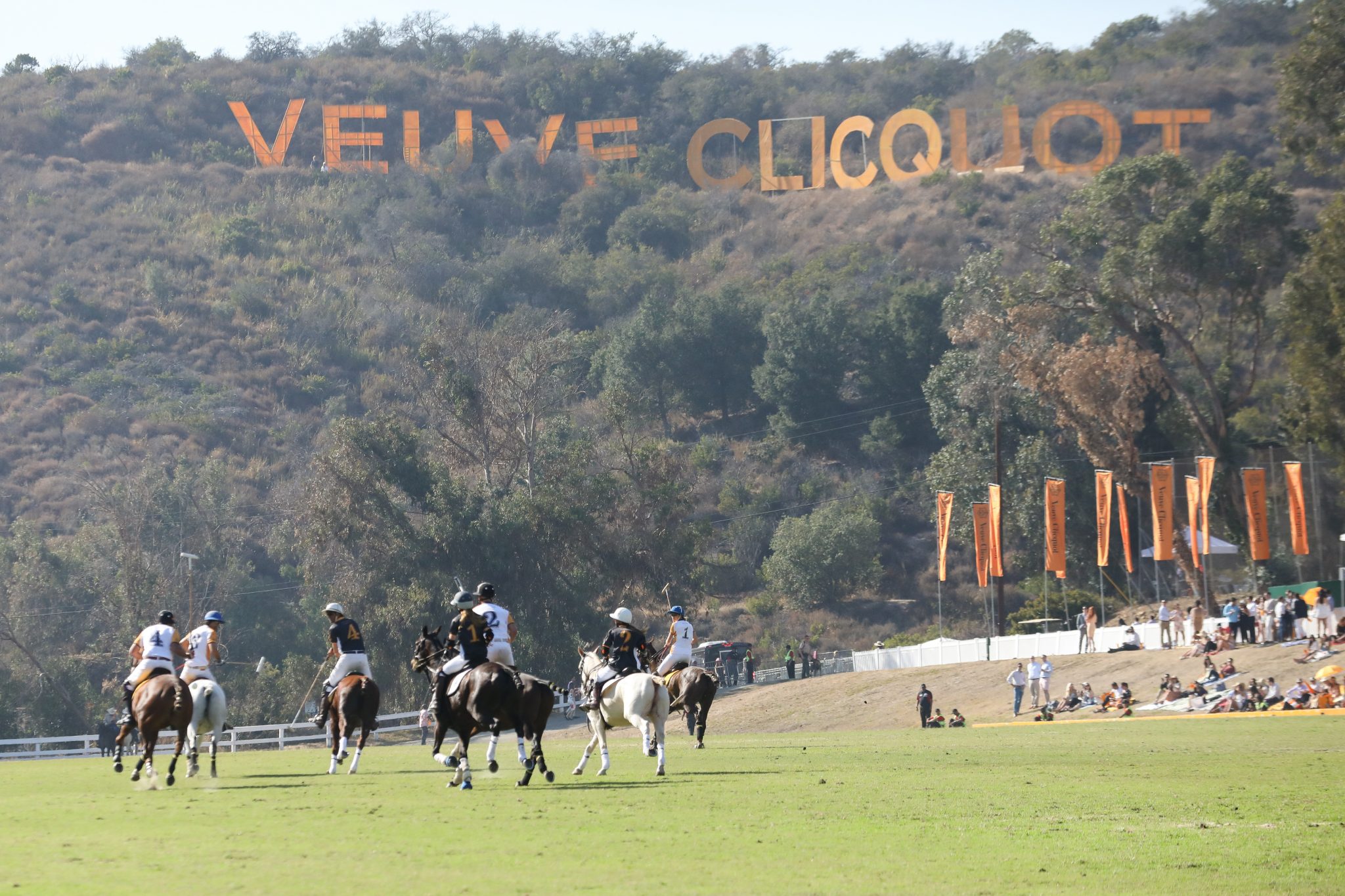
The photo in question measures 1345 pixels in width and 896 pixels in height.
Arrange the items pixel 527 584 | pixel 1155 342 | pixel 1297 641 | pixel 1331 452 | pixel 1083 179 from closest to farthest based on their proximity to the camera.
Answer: pixel 1297 641 < pixel 1331 452 < pixel 527 584 < pixel 1155 342 < pixel 1083 179

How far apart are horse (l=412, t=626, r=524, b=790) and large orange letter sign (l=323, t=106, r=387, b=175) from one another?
4789 inches

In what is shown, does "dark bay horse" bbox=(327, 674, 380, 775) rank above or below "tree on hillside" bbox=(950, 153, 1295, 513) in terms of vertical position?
below

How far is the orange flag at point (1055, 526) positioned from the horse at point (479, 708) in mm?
39768

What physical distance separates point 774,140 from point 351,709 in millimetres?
128133

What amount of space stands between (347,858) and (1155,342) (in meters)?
60.1

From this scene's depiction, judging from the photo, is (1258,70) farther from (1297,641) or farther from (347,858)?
(347,858)

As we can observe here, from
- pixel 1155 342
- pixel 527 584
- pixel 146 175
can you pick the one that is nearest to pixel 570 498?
pixel 527 584

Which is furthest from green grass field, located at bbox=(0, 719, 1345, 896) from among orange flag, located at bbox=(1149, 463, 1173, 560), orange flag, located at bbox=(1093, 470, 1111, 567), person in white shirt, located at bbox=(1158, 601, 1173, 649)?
orange flag, located at bbox=(1093, 470, 1111, 567)

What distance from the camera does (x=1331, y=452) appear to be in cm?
4494

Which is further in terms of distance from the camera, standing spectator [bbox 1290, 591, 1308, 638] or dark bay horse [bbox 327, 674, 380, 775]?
standing spectator [bbox 1290, 591, 1308, 638]

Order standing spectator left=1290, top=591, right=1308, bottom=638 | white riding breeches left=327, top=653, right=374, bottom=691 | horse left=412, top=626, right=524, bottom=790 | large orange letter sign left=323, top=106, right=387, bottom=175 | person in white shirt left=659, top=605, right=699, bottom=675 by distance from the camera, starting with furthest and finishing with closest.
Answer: large orange letter sign left=323, top=106, right=387, bottom=175 → standing spectator left=1290, top=591, right=1308, bottom=638 → person in white shirt left=659, top=605, right=699, bottom=675 → white riding breeches left=327, top=653, right=374, bottom=691 → horse left=412, top=626, right=524, bottom=790

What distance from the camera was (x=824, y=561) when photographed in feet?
262

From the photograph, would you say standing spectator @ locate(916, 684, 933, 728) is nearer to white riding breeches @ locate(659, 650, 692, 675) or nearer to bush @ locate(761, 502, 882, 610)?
white riding breeches @ locate(659, 650, 692, 675)

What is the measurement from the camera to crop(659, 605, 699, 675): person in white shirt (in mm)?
24234
